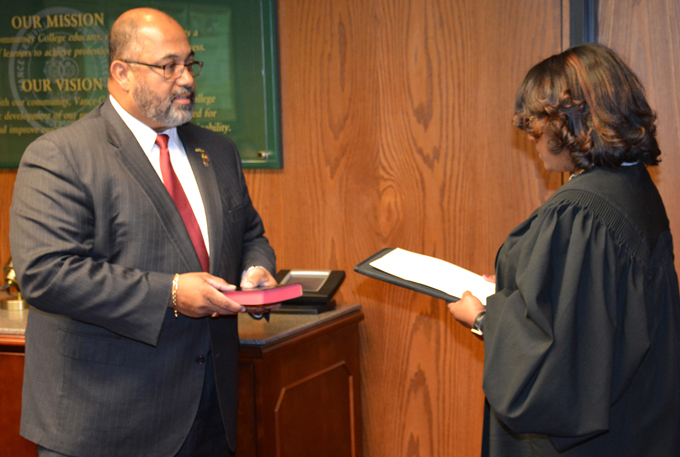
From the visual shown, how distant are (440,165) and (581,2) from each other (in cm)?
82

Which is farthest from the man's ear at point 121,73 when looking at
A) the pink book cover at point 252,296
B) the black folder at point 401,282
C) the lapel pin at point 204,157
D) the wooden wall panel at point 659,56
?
the wooden wall panel at point 659,56

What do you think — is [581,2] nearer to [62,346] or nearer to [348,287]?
[348,287]

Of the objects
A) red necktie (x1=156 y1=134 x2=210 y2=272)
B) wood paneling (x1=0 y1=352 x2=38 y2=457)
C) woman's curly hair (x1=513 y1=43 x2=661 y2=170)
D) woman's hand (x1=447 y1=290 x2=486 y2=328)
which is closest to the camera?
woman's curly hair (x1=513 y1=43 x2=661 y2=170)

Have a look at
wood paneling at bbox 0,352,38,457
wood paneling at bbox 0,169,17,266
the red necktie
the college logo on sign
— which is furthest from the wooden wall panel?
wood paneling at bbox 0,169,17,266

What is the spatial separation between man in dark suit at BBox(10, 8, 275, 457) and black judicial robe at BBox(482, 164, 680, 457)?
748 millimetres

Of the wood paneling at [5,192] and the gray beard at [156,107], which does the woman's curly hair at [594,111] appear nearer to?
the gray beard at [156,107]

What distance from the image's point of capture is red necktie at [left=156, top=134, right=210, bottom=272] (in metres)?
1.85

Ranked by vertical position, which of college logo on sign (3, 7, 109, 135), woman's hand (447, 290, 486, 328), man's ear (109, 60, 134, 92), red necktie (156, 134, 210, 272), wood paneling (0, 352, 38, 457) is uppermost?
college logo on sign (3, 7, 109, 135)

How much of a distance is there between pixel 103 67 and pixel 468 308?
230 centimetres

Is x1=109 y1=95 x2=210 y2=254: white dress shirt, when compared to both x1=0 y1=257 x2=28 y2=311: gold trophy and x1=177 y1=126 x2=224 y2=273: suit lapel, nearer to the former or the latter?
x1=177 y1=126 x2=224 y2=273: suit lapel

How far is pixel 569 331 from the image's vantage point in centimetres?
129

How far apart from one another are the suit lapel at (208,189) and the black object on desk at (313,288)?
787mm

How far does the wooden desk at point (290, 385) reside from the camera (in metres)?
2.25

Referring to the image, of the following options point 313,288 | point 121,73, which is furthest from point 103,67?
point 313,288
